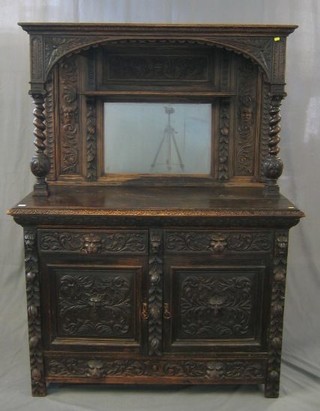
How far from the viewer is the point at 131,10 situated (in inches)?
107

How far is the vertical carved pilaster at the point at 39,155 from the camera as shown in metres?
2.26

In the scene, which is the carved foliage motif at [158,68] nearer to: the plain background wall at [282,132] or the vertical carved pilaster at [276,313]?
the plain background wall at [282,132]

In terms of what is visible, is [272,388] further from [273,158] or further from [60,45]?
[60,45]

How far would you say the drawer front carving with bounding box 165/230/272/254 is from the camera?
2.15 metres

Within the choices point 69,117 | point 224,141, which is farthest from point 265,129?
point 69,117

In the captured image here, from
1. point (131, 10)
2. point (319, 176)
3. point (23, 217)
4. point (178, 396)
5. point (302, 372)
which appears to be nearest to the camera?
point (23, 217)

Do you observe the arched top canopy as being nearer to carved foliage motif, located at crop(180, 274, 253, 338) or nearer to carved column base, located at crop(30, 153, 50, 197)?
carved column base, located at crop(30, 153, 50, 197)

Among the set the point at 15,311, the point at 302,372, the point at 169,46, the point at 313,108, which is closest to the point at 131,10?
the point at 169,46

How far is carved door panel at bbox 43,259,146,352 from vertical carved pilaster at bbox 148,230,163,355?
0.04 metres

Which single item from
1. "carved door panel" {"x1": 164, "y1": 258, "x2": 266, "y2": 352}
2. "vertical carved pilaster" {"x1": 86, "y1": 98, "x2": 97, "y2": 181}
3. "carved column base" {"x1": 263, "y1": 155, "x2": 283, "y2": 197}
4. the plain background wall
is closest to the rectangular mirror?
"vertical carved pilaster" {"x1": 86, "y1": 98, "x2": 97, "y2": 181}

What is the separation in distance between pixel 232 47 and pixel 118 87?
64 centimetres

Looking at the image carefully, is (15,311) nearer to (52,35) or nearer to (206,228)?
(206,228)

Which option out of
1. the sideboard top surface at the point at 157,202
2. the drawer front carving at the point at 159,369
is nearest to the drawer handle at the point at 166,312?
the drawer front carving at the point at 159,369

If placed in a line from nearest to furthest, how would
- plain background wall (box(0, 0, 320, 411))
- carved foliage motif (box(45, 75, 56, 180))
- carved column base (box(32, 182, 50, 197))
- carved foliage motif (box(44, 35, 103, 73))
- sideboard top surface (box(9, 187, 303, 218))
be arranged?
sideboard top surface (box(9, 187, 303, 218)) < carved foliage motif (box(44, 35, 103, 73)) < carved column base (box(32, 182, 50, 197)) < carved foliage motif (box(45, 75, 56, 180)) < plain background wall (box(0, 0, 320, 411))
